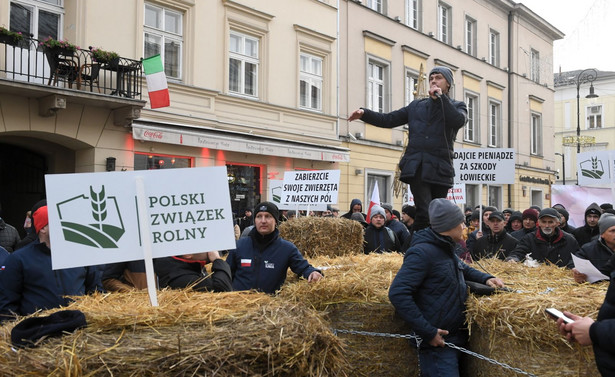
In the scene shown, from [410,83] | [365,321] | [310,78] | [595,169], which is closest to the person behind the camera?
[365,321]

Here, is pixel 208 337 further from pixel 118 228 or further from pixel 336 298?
pixel 336 298

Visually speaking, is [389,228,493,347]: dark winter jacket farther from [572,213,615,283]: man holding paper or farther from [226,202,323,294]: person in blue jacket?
[572,213,615,283]: man holding paper

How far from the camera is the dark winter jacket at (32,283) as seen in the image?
4.09m

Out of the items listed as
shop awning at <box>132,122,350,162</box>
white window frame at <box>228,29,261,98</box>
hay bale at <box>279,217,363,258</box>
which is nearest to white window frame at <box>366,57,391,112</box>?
shop awning at <box>132,122,350,162</box>

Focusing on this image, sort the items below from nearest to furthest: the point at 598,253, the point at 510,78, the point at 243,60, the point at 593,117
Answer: the point at 598,253 < the point at 243,60 < the point at 510,78 < the point at 593,117

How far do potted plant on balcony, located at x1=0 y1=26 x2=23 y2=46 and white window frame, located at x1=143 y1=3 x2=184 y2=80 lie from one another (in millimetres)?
3505

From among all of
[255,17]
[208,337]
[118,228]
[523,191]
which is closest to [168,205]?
[118,228]

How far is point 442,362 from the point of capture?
3863 mm

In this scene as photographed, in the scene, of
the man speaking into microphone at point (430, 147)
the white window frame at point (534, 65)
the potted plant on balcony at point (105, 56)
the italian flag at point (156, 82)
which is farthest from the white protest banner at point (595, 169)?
the white window frame at point (534, 65)

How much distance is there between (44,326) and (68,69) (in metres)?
11.5

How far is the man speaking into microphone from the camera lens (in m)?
4.82

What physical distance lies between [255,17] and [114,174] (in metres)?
Answer: 15.0

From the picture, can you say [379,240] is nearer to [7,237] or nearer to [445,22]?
[7,237]

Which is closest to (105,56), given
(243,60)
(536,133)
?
(243,60)
